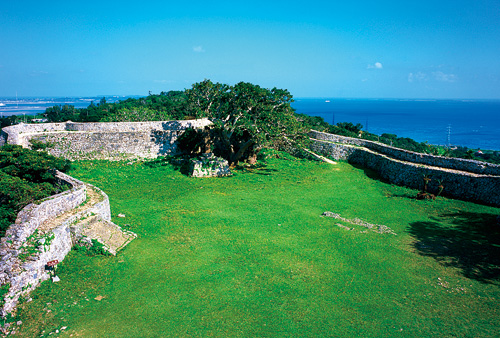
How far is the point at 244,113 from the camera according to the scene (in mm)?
24469

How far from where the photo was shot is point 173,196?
17812mm

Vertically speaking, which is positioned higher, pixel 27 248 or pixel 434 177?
pixel 434 177

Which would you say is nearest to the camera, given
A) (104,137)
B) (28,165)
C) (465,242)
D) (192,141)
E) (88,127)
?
(465,242)

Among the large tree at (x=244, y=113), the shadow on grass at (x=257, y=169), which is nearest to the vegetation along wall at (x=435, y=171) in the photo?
the large tree at (x=244, y=113)

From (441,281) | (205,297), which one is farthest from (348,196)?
(205,297)

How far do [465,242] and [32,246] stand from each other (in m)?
16.6

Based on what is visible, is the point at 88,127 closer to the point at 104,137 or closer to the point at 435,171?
the point at 104,137

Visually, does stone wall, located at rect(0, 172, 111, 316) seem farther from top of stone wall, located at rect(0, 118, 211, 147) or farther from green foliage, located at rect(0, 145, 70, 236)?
top of stone wall, located at rect(0, 118, 211, 147)

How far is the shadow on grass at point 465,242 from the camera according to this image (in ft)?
36.2

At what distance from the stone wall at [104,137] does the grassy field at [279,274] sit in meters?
8.25

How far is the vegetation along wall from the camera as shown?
1805 cm

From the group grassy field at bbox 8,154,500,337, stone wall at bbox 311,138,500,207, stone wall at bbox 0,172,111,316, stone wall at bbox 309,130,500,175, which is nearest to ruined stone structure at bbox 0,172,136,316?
stone wall at bbox 0,172,111,316

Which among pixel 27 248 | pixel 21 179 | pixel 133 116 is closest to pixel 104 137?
pixel 133 116

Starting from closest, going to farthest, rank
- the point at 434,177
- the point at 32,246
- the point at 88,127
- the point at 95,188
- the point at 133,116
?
1. the point at 32,246
2. the point at 95,188
3. the point at 434,177
4. the point at 88,127
5. the point at 133,116
